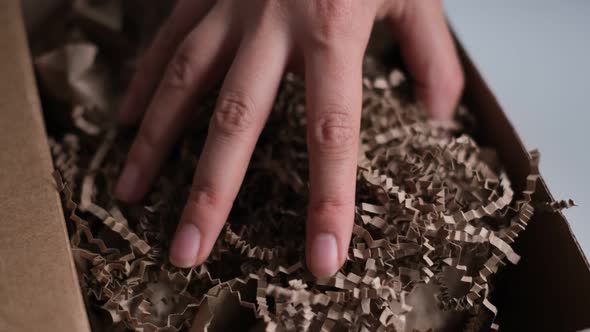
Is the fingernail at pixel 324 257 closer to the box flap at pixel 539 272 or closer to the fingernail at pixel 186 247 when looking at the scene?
the fingernail at pixel 186 247

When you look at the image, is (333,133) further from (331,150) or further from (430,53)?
(430,53)

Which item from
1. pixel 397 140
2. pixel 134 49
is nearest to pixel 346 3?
pixel 397 140

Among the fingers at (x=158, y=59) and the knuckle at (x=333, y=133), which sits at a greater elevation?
the knuckle at (x=333, y=133)

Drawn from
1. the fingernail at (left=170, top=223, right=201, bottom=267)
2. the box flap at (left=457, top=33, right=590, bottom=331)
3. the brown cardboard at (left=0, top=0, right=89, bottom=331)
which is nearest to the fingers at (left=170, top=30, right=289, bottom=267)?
the fingernail at (left=170, top=223, right=201, bottom=267)

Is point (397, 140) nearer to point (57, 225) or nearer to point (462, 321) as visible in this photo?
point (462, 321)

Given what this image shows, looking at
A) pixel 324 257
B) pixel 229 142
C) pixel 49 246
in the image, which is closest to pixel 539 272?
pixel 324 257

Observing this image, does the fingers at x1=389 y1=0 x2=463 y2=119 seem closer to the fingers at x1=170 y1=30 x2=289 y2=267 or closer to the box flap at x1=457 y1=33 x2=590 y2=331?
the box flap at x1=457 y1=33 x2=590 y2=331

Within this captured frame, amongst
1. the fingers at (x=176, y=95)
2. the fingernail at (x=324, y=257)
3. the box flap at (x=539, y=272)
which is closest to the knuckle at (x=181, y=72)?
the fingers at (x=176, y=95)
